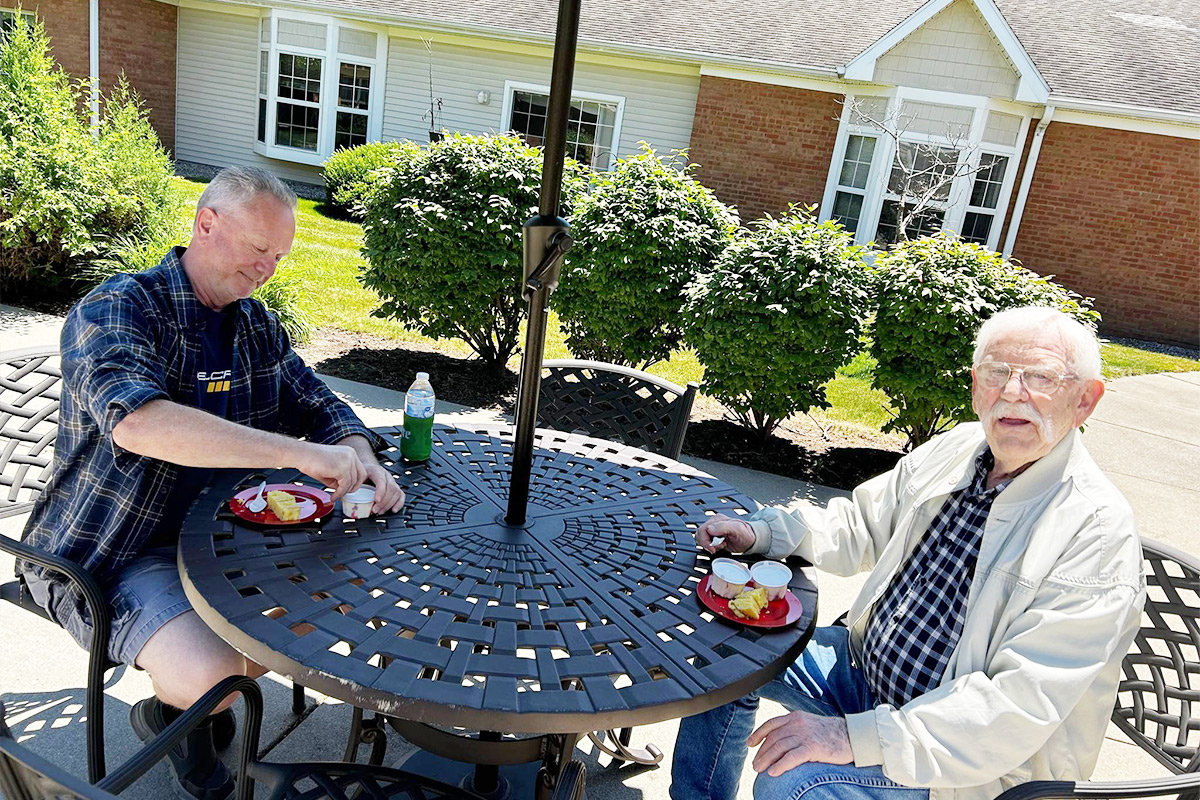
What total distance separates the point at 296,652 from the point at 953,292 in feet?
13.3

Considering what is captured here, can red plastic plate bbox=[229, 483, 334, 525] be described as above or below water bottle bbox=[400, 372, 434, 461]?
below

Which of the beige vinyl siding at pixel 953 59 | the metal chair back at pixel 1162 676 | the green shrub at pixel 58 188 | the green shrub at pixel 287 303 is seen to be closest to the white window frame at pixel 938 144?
the beige vinyl siding at pixel 953 59

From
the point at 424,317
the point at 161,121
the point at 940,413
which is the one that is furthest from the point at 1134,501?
the point at 161,121

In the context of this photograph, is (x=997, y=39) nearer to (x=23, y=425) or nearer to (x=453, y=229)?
(x=453, y=229)

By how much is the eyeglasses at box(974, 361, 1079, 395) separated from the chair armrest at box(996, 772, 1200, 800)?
742 mm

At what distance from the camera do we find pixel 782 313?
4609mm

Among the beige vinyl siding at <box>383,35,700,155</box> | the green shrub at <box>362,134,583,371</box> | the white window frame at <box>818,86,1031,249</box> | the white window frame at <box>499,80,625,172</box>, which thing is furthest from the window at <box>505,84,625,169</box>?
the green shrub at <box>362,134,583,371</box>

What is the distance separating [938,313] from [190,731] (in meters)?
4.07

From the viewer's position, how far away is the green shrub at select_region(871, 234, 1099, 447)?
451 cm

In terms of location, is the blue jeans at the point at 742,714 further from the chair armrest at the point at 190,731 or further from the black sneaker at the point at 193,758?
the black sneaker at the point at 193,758

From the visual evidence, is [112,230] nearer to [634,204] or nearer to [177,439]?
[634,204]

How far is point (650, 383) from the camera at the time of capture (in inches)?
126

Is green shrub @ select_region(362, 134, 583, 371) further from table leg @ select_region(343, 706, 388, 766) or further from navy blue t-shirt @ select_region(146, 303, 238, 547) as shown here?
table leg @ select_region(343, 706, 388, 766)

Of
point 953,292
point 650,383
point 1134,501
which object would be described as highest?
point 953,292
